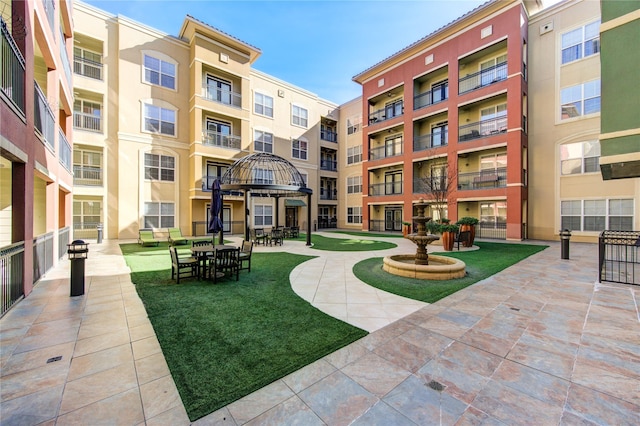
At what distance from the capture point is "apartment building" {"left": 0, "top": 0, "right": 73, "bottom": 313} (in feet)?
17.4

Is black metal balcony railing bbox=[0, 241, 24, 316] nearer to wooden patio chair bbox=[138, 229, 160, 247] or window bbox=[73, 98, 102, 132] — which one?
wooden patio chair bbox=[138, 229, 160, 247]

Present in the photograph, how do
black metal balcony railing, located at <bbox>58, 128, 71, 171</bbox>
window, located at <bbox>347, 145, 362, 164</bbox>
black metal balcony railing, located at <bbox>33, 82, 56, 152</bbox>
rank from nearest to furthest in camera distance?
black metal balcony railing, located at <bbox>33, 82, 56, 152</bbox>
black metal balcony railing, located at <bbox>58, 128, 71, 171</bbox>
window, located at <bbox>347, 145, 362, 164</bbox>

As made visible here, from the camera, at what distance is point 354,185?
30.0 metres

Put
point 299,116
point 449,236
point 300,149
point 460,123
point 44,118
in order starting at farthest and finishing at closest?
point 300,149 → point 299,116 → point 460,123 → point 449,236 → point 44,118

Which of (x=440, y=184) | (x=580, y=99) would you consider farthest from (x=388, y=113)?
(x=580, y=99)

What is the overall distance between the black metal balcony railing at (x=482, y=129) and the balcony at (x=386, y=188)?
635 cm

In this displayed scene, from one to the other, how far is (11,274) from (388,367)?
7552 mm

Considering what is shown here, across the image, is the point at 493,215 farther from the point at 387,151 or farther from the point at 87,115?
the point at 87,115

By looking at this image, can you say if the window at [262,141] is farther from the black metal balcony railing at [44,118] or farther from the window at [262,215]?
the black metal balcony railing at [44,118]

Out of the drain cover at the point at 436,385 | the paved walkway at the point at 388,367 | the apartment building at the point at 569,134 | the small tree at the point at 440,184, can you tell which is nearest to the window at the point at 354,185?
the small tree at the point at 440,184

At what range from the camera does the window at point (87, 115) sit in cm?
1695

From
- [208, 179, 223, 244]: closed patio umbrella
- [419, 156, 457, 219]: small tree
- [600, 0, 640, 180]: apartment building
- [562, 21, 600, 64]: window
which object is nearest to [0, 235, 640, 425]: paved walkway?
[600, 0, 640, 180]: apartment building

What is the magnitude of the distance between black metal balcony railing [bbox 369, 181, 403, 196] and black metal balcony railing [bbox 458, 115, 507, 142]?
635cm

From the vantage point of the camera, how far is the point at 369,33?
15070 millimetres
